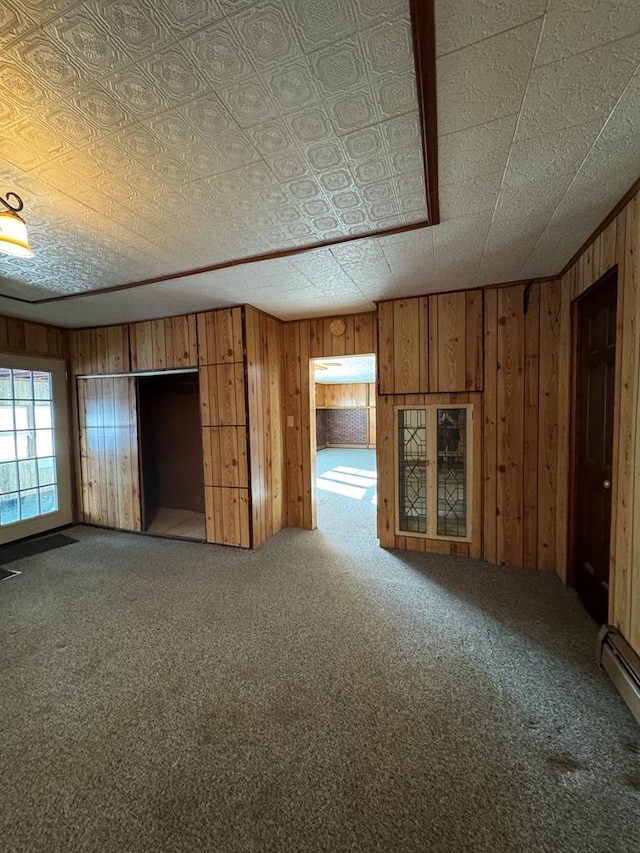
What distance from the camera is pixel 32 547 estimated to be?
3.61 m

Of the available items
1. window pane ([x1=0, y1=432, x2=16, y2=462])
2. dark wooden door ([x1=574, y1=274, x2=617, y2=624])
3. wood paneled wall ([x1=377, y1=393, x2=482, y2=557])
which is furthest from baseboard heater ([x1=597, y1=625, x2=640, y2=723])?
window pane ([x1=0, y1=432, x2=16, y2=462])

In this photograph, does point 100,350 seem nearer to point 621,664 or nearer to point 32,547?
point 32,547

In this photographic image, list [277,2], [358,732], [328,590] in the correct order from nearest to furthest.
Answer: [277,2]
[358,732]
[328,590]

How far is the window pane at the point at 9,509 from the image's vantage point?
3607 mm

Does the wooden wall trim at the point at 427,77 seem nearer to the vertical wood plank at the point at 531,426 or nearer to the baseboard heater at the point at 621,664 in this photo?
the vertical wood plank at the point at 531,426

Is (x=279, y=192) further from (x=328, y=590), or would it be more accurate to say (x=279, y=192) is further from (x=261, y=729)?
(x=328, y=590)

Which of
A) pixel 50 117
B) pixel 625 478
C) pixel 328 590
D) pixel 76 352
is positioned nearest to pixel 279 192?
pixel 50 117

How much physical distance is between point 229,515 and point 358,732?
93.6 inches

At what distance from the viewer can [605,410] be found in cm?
212

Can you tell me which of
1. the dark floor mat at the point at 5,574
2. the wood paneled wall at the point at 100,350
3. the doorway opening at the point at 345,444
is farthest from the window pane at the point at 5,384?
the doorway opening at the point at 345,444

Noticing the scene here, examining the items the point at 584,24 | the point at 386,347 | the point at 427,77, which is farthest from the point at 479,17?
the point at 386,347

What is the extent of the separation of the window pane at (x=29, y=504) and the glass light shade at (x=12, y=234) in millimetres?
3381

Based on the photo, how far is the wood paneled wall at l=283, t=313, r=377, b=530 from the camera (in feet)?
12.8

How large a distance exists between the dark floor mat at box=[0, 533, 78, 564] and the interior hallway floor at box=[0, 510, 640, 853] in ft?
2.71
